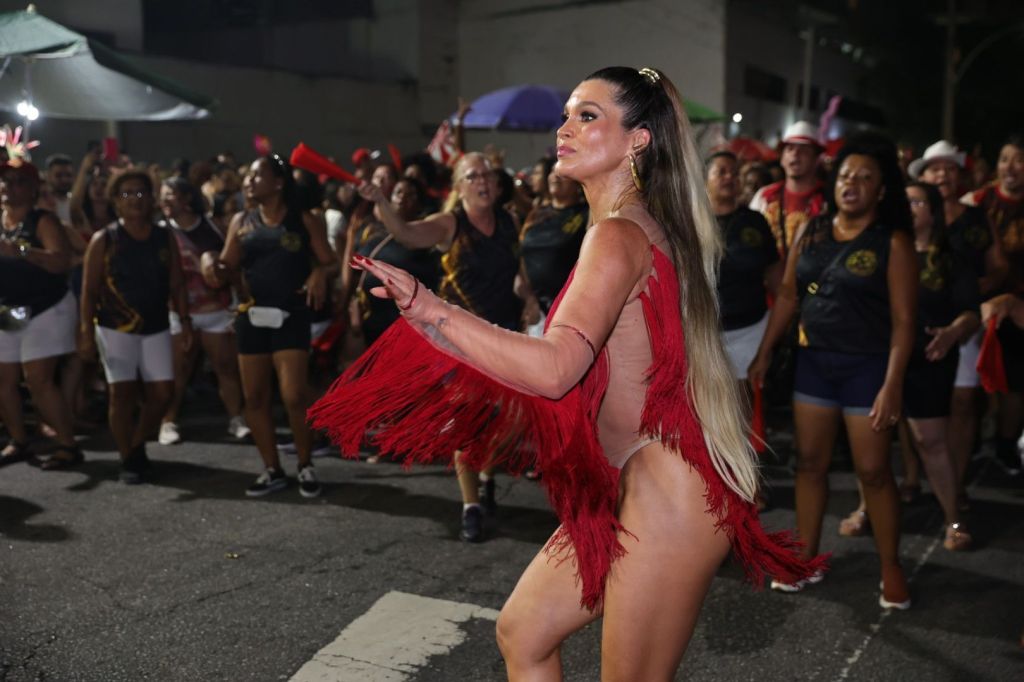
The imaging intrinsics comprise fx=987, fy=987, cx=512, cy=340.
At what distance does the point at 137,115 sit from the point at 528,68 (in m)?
21.4

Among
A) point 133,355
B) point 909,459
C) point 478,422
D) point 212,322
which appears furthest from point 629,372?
point 212,322

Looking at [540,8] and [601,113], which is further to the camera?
[540,8]

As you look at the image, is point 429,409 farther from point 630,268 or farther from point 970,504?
point 970,504

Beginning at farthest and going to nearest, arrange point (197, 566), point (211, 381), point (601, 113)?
1. point (211, 381)
2. point (197, 566)
3. point (601, 113)

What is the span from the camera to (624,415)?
234 centimetres

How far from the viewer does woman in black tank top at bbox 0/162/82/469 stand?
6.68 m

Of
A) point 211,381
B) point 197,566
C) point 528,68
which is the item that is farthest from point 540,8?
point 197,566

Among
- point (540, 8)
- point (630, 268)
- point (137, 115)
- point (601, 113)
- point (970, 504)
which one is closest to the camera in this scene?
point (630, 268)

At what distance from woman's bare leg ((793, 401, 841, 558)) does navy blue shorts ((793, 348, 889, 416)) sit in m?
0.06

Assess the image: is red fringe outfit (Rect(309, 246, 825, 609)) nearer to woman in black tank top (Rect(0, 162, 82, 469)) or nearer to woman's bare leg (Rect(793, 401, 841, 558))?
woman's bare leg (Rect(793, 401, 841, 558))

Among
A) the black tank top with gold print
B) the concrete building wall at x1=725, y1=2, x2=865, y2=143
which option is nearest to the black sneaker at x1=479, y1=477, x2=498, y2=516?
the black tank top with gold print

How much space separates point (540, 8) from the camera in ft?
92.8

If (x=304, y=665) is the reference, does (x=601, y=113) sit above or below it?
above

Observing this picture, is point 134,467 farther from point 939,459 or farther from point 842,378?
point 939,459
